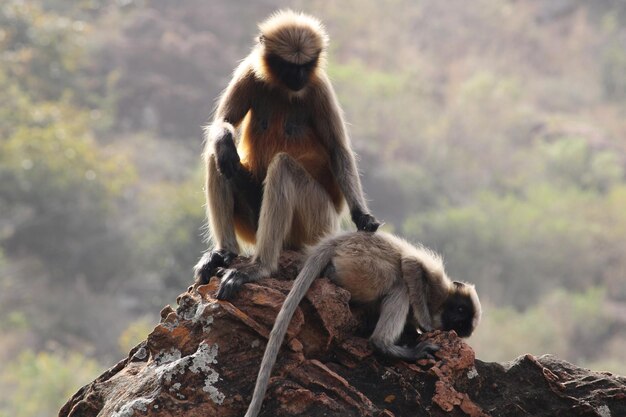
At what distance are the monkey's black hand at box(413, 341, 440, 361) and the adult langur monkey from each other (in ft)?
3.28

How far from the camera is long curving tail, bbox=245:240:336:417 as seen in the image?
4332 millimetres

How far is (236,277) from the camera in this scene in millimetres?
5027

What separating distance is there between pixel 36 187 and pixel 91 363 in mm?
6960

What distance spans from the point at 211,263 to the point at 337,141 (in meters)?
1.19

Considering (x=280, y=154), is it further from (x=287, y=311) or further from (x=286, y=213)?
(x=287, y=311)

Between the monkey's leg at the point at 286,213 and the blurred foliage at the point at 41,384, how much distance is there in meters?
18.2

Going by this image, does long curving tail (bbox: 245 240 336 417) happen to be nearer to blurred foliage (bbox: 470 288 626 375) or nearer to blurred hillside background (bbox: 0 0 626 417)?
blurred hillside background (bbox: 0 0 626 417)

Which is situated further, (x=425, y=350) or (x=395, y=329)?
(x=395, y=329)

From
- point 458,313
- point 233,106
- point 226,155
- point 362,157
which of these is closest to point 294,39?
point 233,106

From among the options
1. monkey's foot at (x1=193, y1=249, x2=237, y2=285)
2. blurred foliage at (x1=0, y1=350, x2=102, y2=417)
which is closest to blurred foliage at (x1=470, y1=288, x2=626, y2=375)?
blurred foliage at (x1=0, y1=350, x2=102, y2=417)

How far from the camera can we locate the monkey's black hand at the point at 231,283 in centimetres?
493

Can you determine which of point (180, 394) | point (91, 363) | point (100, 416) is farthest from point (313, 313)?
point (91, 363)

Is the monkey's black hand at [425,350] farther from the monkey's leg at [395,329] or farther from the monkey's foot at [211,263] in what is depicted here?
the monkey's foot at [211,263]

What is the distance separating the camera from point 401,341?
516 cm
